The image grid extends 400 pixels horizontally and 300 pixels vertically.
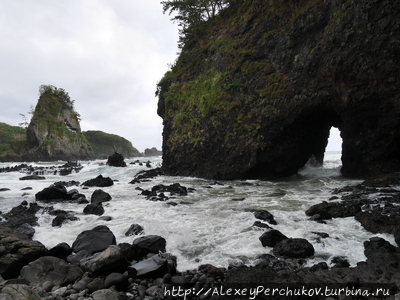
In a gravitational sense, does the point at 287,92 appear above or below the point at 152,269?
above

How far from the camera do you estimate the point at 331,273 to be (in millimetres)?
3779

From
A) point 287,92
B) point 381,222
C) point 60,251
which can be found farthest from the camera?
point 287,92

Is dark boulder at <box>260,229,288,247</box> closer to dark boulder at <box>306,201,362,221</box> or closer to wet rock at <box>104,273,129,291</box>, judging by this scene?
dark boulder at <box>306,201,362,221</box>

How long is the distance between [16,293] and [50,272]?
1.26m

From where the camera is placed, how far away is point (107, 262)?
406 centimetres

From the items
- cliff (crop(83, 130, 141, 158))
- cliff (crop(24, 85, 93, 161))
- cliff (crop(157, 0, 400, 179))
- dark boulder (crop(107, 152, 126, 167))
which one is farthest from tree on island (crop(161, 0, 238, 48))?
cliff (crop(83, 130, 141, 158))

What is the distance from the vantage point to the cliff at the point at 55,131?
58219 mm

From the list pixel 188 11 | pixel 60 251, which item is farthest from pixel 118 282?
pixel 188 11

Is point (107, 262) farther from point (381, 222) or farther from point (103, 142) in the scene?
point (103, 142)

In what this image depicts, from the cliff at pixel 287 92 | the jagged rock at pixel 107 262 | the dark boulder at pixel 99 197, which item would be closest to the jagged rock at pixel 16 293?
the jagged rock at pixel 107 262

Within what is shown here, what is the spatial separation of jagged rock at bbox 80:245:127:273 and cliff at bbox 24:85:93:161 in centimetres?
6461

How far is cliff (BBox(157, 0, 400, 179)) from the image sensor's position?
40.3 feet

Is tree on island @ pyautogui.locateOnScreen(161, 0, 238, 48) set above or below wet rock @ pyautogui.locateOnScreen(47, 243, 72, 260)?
above

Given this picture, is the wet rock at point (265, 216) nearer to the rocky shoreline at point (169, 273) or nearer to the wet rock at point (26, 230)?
the rocky shoreline at point (169, 273)
